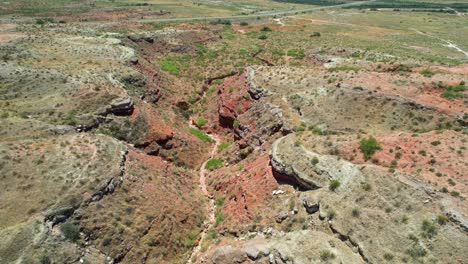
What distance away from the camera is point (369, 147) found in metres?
29.1

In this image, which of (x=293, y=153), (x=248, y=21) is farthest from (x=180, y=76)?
(x=248, y=21)

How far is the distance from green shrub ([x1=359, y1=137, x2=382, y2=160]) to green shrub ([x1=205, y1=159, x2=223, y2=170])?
1569 centimetres

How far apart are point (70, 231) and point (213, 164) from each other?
56.8 ft

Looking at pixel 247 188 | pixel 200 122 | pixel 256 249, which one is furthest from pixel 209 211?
pixel 200 122

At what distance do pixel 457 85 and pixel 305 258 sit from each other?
26.7m

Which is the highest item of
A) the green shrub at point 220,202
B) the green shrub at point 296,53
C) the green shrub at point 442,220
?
the green shrub at point 296,53

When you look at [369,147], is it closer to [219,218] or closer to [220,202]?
[219,218]

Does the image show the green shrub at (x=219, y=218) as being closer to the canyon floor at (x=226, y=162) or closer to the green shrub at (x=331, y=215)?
→ the canyon floor at (x=226, y=162)

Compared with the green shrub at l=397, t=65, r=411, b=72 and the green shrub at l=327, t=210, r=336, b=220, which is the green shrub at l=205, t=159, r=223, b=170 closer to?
the green shrub at l=327, t=210, r=336, b=220

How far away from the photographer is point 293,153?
101 feet

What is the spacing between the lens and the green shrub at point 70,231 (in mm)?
25641

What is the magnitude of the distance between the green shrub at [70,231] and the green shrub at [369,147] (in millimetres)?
21863

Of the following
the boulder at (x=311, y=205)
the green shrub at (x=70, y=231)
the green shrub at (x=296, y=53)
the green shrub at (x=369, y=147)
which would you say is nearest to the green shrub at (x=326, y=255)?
the boulder at (x=311, y=205)

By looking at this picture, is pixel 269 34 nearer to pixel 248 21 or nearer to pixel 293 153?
pixel 248 21
